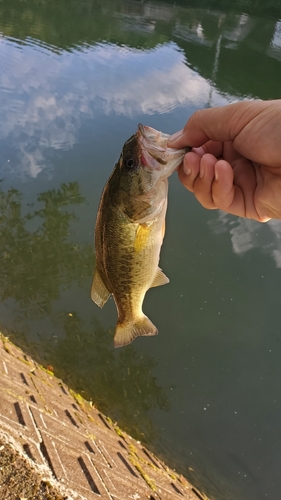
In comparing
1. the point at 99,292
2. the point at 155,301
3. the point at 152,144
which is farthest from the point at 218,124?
the point at 155,301

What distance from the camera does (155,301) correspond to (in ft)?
18.3

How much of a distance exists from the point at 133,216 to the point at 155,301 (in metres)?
3.67

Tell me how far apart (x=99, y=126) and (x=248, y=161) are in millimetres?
7598

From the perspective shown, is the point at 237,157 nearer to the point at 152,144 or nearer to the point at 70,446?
the point at 152,144

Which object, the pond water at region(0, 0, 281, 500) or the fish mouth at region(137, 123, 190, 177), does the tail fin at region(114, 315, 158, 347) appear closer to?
the fish mouth at region(137, 123, 190, 177)

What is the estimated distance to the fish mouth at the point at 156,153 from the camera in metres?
1.92

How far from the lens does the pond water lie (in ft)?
15.0

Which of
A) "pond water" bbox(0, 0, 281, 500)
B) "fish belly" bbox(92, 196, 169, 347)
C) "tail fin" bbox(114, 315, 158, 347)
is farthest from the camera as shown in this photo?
"pond water" bbox(0, 0, 281, 500)

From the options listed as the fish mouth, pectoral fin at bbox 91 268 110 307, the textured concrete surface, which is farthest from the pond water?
the fish mouth

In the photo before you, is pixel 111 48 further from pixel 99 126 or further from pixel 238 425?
pixel 238 425

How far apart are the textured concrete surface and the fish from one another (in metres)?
1.08

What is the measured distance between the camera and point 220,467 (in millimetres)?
4336

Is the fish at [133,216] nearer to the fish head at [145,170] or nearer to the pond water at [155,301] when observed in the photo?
the fish head at [145,170]

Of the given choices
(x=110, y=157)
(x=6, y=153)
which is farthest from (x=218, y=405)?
(x=6, y=153)
